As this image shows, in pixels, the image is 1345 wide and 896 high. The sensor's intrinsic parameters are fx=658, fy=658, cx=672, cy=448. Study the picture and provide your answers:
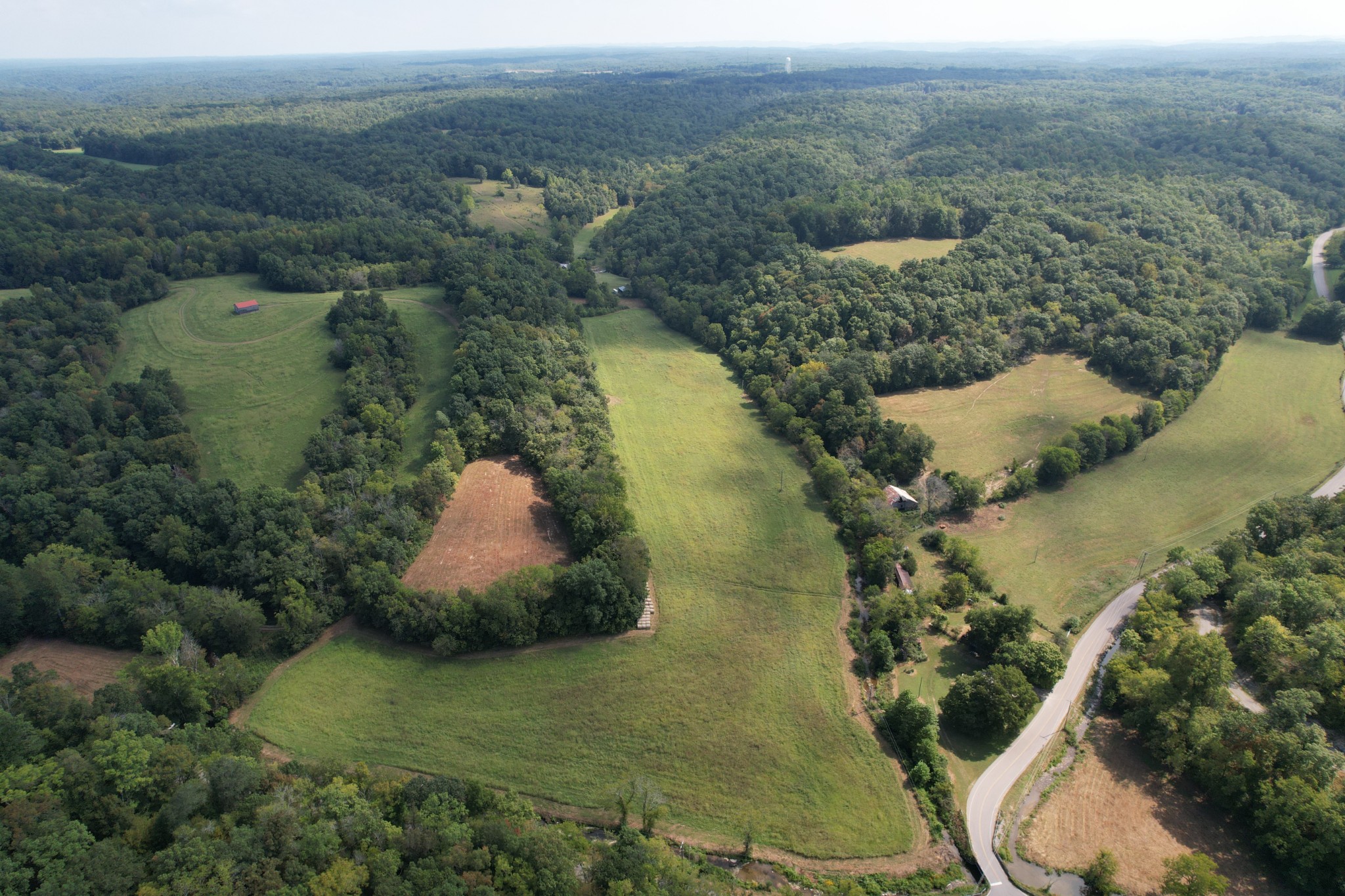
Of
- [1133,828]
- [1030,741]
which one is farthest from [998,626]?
[1133,828]

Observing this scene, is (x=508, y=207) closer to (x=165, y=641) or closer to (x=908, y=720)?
(x=165, y=641)

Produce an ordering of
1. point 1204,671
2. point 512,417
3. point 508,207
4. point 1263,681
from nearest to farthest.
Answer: point 1204,671
point 1263,681
point 512,417
point 508,207

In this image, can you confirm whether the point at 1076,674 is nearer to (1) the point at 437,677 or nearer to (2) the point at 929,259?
(1) the point at 437,677

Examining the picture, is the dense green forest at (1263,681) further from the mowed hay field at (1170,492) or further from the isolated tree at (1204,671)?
the mowed hay field at (1170,492)

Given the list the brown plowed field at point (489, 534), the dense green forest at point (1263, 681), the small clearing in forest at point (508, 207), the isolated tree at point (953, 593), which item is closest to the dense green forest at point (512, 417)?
the dense green forest at point (1263, 681)

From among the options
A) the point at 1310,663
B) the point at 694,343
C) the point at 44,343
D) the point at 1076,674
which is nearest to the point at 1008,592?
the point at 1076,674
